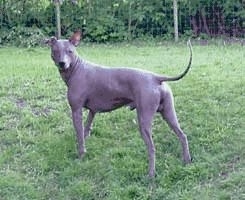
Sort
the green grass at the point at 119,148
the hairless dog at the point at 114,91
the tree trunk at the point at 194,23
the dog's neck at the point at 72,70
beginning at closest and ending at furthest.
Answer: the green grass at the point at 119,148 → the hairless dog at the point at 114,91 → the dog's neck at the point at 72,70 → the tree trunk at the point at 194,23

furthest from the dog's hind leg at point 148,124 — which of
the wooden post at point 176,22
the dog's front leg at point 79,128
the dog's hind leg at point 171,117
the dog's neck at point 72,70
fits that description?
the wooden post at point 176,22

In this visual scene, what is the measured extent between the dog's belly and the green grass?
0.51 metres

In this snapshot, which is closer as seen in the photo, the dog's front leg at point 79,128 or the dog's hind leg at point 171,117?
the dog's hind leg at point 171,117

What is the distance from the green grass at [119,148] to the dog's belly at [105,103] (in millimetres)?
507

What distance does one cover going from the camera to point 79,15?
1561 centimetres

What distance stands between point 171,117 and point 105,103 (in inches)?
27.9

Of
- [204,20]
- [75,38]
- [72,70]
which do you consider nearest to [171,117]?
[72,70]

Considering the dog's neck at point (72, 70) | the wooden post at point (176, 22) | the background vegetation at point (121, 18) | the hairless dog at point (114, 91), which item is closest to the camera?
the hairless dog at point (114, 91)

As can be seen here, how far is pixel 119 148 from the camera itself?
23.3 ft

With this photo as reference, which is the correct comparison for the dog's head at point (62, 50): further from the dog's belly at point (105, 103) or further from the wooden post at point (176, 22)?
the wooden post at point (176, 22)

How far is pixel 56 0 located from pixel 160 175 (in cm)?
859

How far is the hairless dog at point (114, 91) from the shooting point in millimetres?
6555

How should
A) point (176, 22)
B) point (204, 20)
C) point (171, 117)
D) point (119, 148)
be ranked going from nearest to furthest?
point (171, 117)
point (119, 148)
point (176, 22)
point (204, 20)

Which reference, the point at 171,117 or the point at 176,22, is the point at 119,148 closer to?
the point at 171,117
